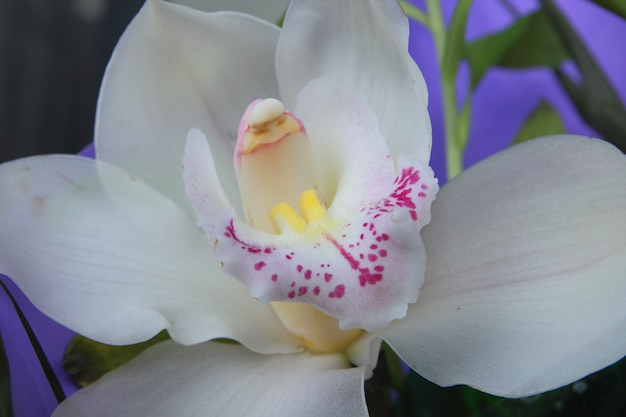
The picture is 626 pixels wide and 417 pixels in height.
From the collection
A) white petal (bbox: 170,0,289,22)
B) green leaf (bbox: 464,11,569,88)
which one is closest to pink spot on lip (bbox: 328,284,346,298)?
green leaf (bbox: 464,11,569,88)

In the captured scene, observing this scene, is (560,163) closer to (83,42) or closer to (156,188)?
(156,188)

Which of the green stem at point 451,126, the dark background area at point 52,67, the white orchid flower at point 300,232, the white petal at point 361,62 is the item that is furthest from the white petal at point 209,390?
the dark background area at point 52,67

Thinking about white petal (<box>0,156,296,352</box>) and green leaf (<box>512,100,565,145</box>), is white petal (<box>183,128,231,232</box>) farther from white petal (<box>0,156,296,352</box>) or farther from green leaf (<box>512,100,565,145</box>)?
green leaf (<box>512,100,565,145</box>)

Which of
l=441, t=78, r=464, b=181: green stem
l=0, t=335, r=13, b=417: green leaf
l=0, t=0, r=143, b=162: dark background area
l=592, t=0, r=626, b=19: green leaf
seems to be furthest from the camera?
l=0, t=0, r=143, b=162: dark background area

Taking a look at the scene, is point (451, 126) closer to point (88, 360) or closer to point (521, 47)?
point (521, 47)

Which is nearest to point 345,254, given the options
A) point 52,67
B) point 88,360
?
point 88,360

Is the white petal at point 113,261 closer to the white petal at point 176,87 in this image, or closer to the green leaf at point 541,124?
the white petal at point 176,87

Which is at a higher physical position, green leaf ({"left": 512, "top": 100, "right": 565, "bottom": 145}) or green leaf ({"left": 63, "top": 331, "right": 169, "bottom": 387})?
green leaf ({"left": 63, "top": 331, "right": 169, "bottom": 387})
